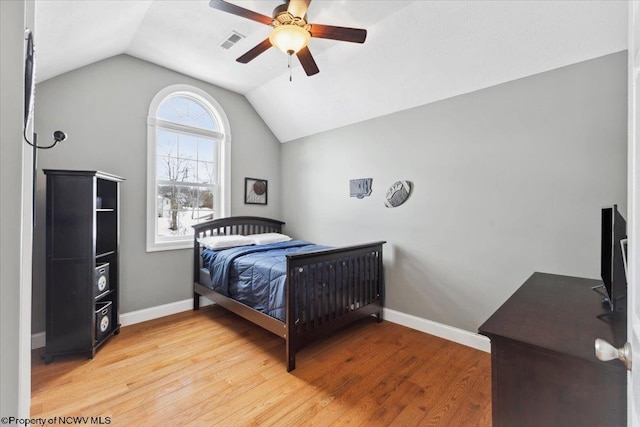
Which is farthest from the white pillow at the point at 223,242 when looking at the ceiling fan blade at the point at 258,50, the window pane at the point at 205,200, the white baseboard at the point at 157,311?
the ceiling fan blade at the point at 258,50

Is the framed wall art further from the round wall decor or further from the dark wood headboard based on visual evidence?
the round wall decor

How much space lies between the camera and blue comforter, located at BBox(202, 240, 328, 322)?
2.33 meters

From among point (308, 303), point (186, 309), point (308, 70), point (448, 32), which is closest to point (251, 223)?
point (186, 309)

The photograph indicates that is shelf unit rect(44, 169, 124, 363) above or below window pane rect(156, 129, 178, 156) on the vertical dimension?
below

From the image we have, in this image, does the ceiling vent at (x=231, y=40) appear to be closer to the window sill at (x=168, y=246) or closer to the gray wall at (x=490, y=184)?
the gray wall at (x=490, y=184)

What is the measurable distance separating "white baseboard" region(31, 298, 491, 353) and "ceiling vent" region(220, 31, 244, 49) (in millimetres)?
2943

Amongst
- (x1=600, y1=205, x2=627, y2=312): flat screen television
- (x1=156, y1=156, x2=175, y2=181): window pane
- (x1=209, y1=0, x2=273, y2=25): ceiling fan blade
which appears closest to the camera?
(x1=600, y1=205, x2=627, y2=312): flat screen television

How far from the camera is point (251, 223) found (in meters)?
4.03

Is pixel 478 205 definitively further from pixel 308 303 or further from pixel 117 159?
pixel 117 159

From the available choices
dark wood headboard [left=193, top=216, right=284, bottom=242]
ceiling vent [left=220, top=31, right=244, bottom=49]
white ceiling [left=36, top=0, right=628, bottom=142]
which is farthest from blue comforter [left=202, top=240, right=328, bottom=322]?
ceiling vent [left=220, top=31, right=244, bottom=49]

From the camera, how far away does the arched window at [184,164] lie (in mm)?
3199

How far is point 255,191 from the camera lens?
163 inches

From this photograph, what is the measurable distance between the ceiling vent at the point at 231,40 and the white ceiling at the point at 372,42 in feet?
0.19

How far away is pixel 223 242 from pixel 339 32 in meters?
2.44
